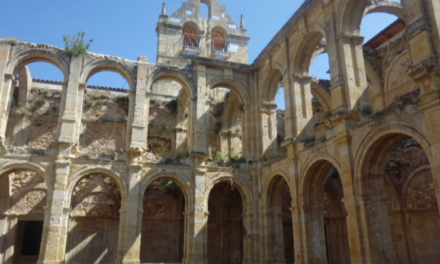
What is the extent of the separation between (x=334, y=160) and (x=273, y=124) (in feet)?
18.8

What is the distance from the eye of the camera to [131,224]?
13.9 metres

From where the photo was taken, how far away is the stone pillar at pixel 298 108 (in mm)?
14203

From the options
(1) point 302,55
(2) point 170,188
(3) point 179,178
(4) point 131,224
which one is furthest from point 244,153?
(4) point 131,224

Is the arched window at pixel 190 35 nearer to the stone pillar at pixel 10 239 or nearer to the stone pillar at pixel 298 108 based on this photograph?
the stone pillar at pixel 298 108

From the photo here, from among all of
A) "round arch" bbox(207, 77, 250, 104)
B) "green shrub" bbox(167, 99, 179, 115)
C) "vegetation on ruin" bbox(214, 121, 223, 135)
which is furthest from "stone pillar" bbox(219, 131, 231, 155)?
"green shrub" bbox(167, 99, 179, 115)

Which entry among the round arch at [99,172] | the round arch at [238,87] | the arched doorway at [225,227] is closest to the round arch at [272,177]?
the arched doorway at [225,227]

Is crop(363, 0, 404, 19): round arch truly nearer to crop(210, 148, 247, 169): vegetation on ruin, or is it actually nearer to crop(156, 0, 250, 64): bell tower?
crop(210, 148, 247, 169): vegetation on ruin

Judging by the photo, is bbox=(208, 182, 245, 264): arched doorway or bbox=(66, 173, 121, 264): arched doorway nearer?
bbox=(66, 173, 121, 264): arched doorway

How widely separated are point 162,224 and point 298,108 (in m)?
9.34

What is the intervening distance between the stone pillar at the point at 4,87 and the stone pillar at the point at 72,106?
2.08 meters

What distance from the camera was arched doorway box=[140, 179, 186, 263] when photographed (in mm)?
18062

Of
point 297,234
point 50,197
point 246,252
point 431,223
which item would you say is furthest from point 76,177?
point 431,223

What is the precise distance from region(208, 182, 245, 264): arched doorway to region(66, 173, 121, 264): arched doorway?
4.88 metres

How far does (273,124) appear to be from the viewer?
17.0 meters
